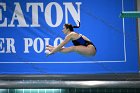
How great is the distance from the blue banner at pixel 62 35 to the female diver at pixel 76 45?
0.08 metres

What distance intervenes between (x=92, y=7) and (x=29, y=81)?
1432 millimetres

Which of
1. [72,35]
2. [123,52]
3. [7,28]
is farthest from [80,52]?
[7,28]

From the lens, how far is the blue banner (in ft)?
16.9

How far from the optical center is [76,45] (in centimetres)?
499

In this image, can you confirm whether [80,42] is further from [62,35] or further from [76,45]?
[62,35]

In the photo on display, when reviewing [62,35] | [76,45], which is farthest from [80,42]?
[62,35]

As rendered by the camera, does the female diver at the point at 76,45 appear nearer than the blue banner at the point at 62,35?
Yes

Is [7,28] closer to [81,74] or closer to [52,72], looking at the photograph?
[52,72]

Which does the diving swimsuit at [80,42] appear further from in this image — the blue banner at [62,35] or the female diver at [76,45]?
the blue banner at [62,35]

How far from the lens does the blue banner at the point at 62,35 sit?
5137mm

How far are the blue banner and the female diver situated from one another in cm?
8

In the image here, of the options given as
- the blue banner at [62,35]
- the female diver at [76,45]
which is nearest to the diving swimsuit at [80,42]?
the female diver at [76,45]

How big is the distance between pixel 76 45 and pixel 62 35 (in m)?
0.33

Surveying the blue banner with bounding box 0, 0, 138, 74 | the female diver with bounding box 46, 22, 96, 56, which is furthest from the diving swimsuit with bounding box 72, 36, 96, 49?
the blue banner with bounding box 0, 0, 138, 74
